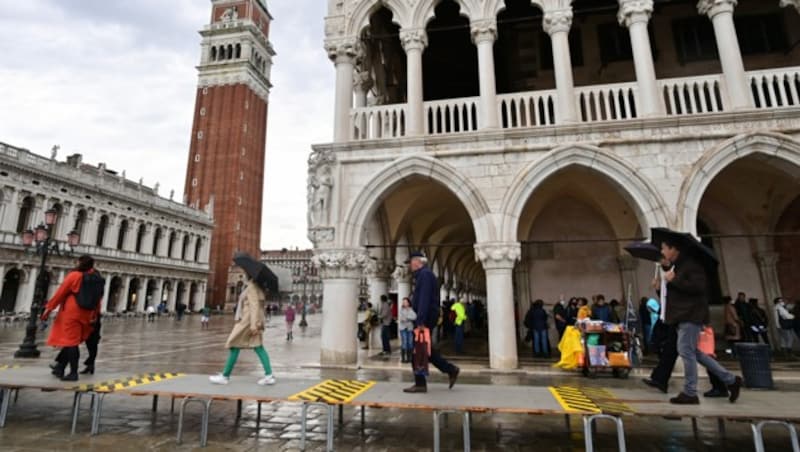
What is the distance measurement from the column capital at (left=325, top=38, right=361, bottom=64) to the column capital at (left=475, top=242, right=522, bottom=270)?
19.8 ft

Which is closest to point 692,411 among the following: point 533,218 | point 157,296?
point 533,218

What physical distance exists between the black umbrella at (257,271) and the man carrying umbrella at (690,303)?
15.8ft

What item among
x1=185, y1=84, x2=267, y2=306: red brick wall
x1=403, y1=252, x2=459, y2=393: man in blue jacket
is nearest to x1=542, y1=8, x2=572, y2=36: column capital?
x1=403, y1=252, x2=459, y2=393: man in blue jacket

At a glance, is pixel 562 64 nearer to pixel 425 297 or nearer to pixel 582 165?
pixel 582 165

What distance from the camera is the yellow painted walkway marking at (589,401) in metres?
3.80

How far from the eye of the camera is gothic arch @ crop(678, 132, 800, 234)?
841 cm

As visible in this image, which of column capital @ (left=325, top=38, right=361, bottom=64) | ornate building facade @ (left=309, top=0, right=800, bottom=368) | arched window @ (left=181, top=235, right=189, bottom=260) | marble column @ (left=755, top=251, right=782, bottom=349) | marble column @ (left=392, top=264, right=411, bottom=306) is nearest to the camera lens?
ornate building facade @ (left=309, top=0, right=800, bottom=368)

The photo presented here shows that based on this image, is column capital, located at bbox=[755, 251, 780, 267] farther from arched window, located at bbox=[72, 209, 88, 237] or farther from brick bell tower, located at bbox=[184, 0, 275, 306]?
brick bell tower, located at bbox=[184, 0, 275, 306]

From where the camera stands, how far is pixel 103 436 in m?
4.62

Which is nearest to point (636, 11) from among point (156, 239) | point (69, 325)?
point (69, 325)

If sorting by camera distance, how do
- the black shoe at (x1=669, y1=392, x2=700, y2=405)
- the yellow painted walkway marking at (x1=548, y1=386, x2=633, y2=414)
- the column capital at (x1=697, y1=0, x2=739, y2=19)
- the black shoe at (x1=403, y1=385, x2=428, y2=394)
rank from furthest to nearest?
the column capital at (x1=697, y1=0, x2=739, y2=19), the black shoe at (x1=403, y1=385, x2=428, y2=394), the black shoe at (x1=669, y1=392, x2=700, y2=405), the yellow painted walkway marking at (x1=548, y1=386, x2=633, y2=414)

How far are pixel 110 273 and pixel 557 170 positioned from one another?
143ft

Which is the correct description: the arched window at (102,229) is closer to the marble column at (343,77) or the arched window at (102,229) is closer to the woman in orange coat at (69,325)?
the marble column at (343,77)

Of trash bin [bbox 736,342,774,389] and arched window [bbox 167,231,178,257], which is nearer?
trash bin [bbox 736,342,774,389]
